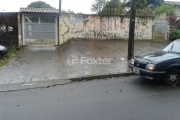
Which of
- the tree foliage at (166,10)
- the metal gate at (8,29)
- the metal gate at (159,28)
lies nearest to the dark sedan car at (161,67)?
the metal gate at (8,29)

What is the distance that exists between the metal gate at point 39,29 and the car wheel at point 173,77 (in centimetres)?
1063

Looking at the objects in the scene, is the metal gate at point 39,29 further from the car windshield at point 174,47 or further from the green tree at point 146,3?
the green tree at point 146,3

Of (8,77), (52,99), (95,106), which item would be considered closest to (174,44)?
(95,106)

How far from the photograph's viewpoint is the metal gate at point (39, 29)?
14961 millimetres

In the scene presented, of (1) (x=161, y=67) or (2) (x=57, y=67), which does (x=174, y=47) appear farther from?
(2) (x=57, y=67)

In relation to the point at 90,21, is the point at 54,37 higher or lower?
lower

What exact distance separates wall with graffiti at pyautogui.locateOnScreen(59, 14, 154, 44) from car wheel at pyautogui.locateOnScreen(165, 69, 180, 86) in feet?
34.0

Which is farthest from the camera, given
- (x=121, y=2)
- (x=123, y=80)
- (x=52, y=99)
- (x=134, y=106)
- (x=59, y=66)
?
(x=121, y=2)

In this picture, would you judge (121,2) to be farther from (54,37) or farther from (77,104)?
(77,104)

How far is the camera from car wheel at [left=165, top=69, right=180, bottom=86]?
20.5 feet

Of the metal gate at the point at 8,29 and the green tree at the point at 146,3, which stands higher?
the green tree at the point at 146,3

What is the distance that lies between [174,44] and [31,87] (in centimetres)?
526

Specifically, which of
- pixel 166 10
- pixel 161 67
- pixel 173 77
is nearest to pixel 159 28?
pixel 166 10

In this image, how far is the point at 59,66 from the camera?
919 centimetres
